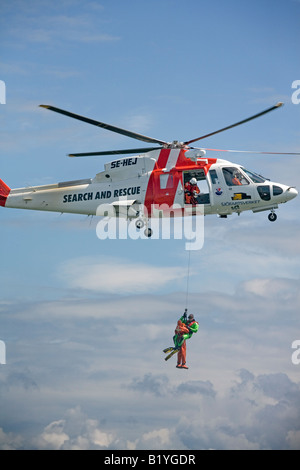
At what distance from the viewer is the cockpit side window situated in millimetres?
38875

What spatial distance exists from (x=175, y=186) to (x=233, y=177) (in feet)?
9.50

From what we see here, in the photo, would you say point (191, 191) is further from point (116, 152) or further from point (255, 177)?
point (116, 152)

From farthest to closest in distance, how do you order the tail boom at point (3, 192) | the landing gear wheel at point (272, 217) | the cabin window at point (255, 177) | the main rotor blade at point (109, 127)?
the tail boom at point (3, 192) < the cabin window at point (255, 177) < the landing gear wheel at point (272, 217) < the main rotor blade at point (109, 127)

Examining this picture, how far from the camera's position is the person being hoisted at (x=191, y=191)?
38.4 metres

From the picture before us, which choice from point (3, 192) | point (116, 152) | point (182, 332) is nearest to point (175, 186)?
point (116, 152)

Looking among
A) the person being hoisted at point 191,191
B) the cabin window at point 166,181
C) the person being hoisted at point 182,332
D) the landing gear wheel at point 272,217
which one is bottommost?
the person being hoisted at point 182,332

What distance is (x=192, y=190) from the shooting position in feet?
126

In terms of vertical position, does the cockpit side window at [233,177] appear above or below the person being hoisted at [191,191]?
above

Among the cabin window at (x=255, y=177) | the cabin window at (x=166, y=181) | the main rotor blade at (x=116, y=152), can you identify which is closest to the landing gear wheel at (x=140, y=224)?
the cabin window at (x=166, y=181)

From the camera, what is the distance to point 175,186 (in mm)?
38719

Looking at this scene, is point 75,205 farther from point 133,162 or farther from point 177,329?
point 177,329

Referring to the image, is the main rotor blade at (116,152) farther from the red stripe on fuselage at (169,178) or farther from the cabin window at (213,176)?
the cabin window at (213,176)
